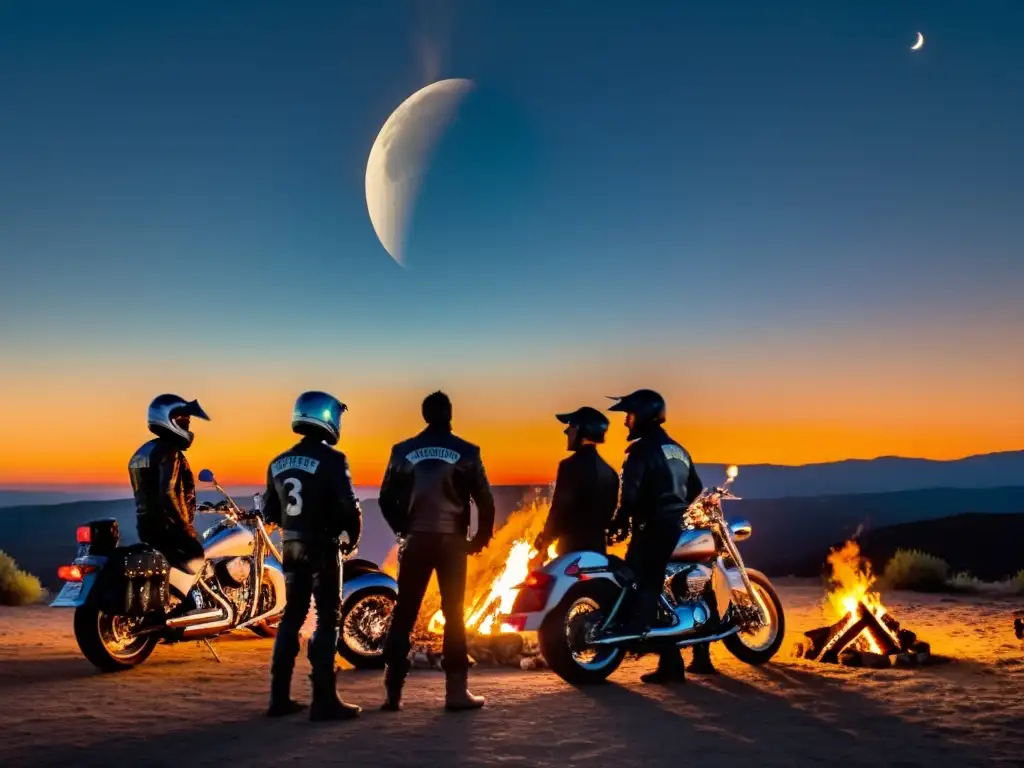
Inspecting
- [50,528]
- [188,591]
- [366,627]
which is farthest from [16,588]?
[50,528]

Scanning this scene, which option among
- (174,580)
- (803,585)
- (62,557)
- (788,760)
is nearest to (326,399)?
(174,580)

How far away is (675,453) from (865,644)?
3.35 metres

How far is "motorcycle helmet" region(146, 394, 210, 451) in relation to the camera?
34.6ft

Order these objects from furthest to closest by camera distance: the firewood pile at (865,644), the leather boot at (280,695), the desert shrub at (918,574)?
the desert shrub at (918,574), the firewood pile at (865,644), the leather boot at (280,695)

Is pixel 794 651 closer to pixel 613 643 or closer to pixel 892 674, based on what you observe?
pixel 892 674

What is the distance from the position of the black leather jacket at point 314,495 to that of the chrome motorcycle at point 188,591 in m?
2.06

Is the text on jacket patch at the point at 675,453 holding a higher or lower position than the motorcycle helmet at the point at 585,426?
lower

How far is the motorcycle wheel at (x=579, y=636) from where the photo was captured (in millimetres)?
9195

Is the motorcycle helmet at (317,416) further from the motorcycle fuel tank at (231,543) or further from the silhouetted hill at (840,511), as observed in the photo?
the silhouetted hill at (840,511)

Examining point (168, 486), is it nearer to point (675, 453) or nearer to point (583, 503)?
point (583, 503)

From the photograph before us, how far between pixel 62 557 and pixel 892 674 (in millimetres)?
54694

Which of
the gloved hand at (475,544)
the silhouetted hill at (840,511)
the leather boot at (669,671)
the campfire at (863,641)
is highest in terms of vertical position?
the silhouetted hill at (840,511)

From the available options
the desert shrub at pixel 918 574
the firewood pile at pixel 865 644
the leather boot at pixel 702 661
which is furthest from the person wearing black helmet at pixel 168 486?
the desert shrub at pixel 918 574

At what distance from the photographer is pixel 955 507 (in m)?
106
